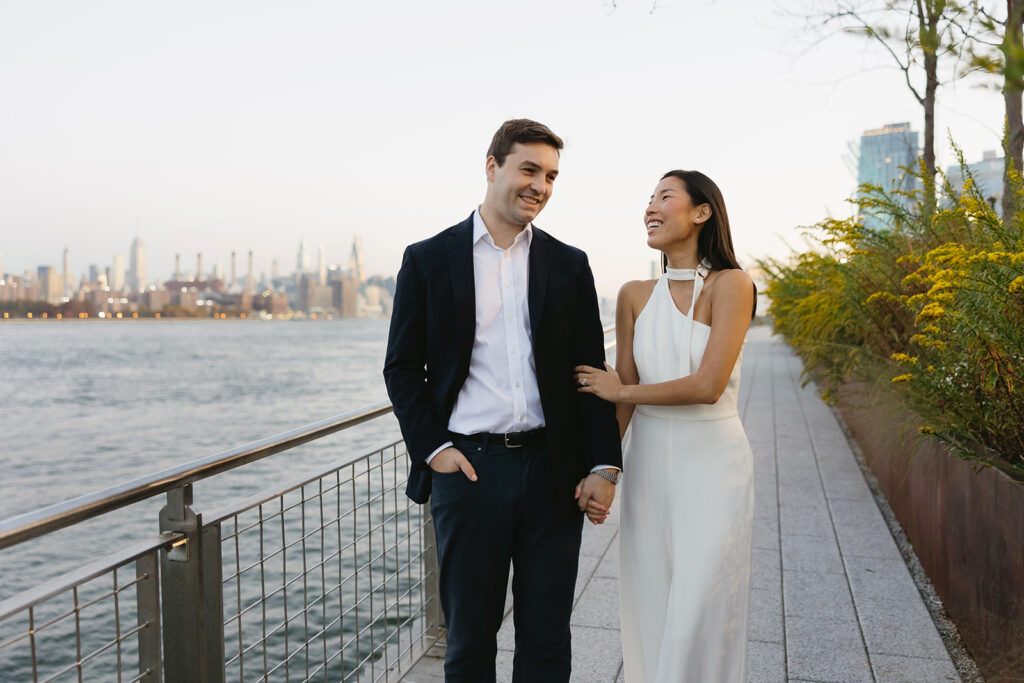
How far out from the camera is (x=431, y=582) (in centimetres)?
289

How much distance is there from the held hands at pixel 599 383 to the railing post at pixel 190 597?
2.93ft

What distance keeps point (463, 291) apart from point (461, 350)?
140mm

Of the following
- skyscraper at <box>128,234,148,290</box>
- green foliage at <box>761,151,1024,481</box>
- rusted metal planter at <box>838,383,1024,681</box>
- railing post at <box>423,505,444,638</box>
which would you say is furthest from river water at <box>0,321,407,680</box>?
skyscraper at <box>128,234,148,290</box>

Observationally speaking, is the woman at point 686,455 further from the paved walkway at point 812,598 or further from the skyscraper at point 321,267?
the skyscraper at point 321,267

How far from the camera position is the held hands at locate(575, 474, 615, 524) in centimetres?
190

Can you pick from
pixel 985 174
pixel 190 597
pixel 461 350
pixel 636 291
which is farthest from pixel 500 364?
pixel 985 174

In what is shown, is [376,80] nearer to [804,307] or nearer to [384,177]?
[384,177]

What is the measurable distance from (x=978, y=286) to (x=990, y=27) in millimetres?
2343

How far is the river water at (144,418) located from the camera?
57.9 ft

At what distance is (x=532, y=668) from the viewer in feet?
6.35

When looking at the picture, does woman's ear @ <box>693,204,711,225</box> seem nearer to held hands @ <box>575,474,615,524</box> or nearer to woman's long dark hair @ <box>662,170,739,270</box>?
woman's long dark hair @ <box>662,170,739,270</box>

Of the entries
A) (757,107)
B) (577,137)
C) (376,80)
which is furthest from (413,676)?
(376,80)

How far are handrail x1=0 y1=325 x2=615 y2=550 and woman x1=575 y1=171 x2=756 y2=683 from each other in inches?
29.8

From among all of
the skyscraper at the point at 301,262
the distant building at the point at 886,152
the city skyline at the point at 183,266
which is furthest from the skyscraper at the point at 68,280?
the distant building at the point at 886,152
